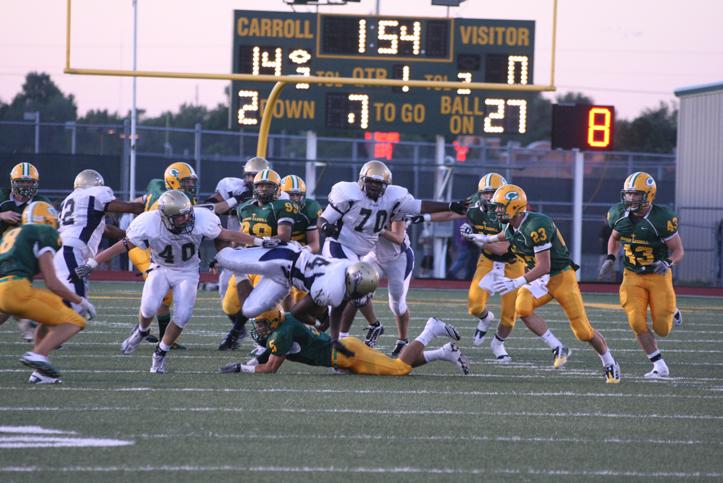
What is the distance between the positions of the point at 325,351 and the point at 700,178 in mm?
19045

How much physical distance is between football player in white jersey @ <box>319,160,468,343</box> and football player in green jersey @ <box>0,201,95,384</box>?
2829 millimetres

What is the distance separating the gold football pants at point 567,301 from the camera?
9.14 meters

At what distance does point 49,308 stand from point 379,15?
10278 millimetres

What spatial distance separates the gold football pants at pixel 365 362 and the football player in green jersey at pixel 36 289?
186 cm

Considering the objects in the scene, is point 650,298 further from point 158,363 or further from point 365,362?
point 158,363

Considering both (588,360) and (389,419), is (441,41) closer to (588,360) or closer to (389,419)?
(588,360)

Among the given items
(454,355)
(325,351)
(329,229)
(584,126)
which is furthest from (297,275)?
(584,126)

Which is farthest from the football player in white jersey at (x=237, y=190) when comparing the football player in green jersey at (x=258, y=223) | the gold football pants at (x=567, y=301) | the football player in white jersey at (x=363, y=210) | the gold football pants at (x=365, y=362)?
the gold football pants at (x=567, y=301)

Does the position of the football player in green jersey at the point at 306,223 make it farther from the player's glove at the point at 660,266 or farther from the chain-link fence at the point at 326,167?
the chain-link fence at the point at 326,167

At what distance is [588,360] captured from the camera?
10633 millimetres

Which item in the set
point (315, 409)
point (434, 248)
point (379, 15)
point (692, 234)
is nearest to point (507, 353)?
point (315, 409)

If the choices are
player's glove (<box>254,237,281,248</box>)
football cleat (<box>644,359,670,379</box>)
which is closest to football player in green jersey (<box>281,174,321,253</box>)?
player's glove (<box>254,237,281,248</box>)

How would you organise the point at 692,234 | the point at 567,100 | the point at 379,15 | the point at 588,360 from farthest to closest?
the point at 567,100 → the point at 692,234 → the point at 379,15 → the point at 588,360

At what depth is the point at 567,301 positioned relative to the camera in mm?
9320
